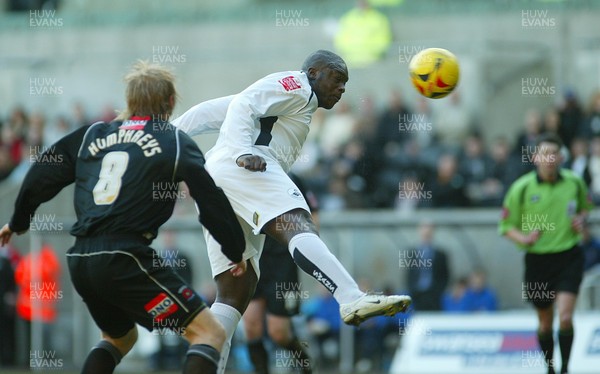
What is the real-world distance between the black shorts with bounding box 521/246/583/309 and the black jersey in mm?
4862

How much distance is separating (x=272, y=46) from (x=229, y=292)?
41.3 ft

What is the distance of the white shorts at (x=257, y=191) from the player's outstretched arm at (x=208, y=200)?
92cm

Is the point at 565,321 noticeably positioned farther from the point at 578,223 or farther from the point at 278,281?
the point at 278,281

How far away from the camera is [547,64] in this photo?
18219mm

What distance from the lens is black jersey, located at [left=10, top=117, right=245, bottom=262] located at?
6793 millimetres

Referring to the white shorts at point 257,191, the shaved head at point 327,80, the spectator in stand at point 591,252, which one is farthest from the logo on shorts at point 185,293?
the spectator in stand at point 591,252

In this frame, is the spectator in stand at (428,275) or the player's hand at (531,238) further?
the spectator in stand at (428,275)

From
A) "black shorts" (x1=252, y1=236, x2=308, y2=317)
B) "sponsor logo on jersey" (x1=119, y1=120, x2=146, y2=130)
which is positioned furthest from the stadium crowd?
"sponsor logo on jersey" (x1=119, y1=120, x2=146, y2=130)

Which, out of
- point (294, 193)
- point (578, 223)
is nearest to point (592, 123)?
point (578, 223)

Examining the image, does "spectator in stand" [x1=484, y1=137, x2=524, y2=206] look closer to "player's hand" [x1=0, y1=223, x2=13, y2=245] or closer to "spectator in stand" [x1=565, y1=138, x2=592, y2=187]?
"spectator in stand" [x1=565, y1=138, x2=592, y2=187]

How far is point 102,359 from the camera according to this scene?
730 cm

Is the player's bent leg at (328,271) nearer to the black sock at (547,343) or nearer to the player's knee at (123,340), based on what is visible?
the player's knee at (123,340)

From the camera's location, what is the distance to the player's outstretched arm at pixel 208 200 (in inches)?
269

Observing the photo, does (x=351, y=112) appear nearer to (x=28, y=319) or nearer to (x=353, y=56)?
(x=353, y=56)
